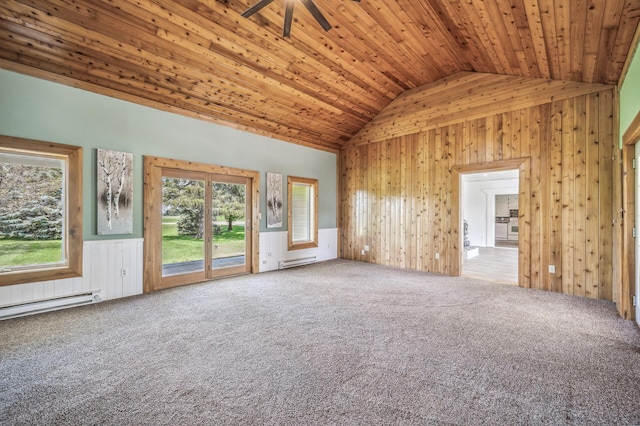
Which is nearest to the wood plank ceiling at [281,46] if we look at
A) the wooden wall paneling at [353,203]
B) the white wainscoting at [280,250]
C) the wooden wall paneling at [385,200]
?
the wooden wall paneling at [385,200]

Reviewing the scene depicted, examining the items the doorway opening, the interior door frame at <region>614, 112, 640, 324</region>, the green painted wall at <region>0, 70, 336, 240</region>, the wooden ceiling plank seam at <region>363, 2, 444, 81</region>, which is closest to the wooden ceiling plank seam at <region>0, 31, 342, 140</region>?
the green painted wall at <region>0, 70, 336, 240</region>

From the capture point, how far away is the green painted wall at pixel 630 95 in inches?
112

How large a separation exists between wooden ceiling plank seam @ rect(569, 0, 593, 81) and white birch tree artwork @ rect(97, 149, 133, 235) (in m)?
5.72

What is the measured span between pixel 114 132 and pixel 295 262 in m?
4.17

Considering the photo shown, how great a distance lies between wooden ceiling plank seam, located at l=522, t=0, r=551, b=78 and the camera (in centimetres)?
298

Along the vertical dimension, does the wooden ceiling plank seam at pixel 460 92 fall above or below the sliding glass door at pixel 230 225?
above

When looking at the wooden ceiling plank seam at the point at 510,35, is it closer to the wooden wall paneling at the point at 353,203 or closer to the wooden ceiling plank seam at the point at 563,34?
the wooden ceiling plank seam at the point at 563,34

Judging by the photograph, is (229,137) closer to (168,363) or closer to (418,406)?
(168,363)

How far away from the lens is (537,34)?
3.40 m

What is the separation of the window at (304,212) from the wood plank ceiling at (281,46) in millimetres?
1938

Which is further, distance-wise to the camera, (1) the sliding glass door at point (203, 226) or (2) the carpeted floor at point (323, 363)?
(1) the sliding glass door at point (203, 226)

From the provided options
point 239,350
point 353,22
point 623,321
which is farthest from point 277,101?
point 623,321

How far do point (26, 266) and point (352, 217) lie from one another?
6053 millimetres

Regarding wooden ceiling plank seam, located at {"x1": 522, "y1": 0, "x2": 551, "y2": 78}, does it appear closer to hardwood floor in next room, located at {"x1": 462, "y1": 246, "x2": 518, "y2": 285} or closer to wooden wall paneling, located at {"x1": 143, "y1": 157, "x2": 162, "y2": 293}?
hardwood floor in next room, located at {"x1": 462, "y1": 246, "x2": 518, "y2": 285}
